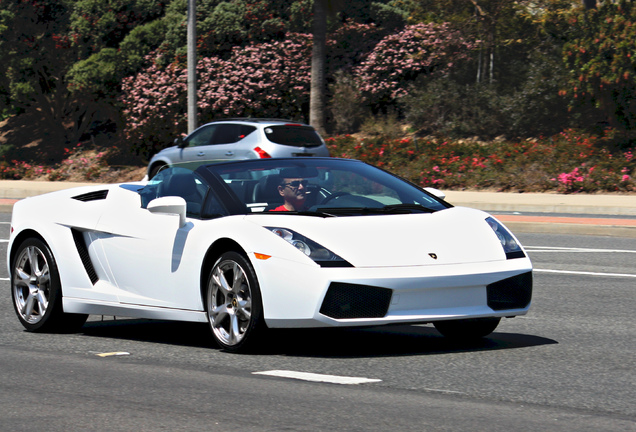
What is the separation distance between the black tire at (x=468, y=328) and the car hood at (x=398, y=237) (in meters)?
0.67

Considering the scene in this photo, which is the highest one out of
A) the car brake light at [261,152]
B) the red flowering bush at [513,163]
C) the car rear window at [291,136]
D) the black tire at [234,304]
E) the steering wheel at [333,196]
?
the steering wheel at [333,196]

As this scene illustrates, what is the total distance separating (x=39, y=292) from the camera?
821cm

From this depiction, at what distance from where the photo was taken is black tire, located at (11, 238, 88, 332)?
8094 millimetres

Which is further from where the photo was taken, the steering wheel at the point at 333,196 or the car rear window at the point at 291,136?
the car rear window at the point at 291,136

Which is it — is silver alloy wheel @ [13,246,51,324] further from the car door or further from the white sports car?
the car door

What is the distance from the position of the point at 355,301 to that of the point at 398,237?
1.80 ft

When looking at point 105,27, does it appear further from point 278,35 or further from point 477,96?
point 477,96

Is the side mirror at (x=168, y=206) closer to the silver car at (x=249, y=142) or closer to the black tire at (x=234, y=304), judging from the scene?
the black tire at (x=234, y=304)

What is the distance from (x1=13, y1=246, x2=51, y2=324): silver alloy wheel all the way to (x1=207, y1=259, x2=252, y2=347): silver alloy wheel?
5.58 feet

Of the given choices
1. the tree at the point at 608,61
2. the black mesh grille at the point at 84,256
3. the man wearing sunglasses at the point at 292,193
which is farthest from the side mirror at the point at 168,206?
the tree at the point at 608,61

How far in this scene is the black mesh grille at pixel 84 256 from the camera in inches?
315

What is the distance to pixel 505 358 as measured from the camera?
687 cm

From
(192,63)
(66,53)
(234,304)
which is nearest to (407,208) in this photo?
(234,304)

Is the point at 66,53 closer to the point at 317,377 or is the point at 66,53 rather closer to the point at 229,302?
the point at 229,302
